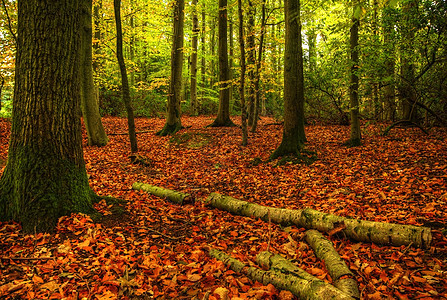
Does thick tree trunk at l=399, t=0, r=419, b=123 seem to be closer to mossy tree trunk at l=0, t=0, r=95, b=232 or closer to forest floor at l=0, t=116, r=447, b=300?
forest floor at l=0, t=116, r=447, b=300

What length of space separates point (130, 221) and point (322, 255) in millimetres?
3131

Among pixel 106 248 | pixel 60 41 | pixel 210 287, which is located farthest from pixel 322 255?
pixel 60 41

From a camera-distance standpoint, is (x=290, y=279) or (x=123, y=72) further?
(x=123, y=72)

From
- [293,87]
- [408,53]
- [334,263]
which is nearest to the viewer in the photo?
[334,263]

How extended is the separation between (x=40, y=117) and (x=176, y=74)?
978cm

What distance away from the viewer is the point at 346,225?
12.8 feet

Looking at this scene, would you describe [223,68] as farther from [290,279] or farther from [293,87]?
[290,279]

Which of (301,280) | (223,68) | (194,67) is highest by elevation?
(194,67)

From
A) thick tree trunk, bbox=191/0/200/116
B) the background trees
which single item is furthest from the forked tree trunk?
thick tree trunk, bbox=191/0/200/116

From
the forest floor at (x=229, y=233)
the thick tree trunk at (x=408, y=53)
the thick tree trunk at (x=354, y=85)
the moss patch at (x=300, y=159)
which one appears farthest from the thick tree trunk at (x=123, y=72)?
the thick tree trunk at (x=408, y=53)

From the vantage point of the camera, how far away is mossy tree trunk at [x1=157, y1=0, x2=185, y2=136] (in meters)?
12.8

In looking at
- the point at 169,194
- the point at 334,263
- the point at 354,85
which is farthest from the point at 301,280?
the point at 354,85

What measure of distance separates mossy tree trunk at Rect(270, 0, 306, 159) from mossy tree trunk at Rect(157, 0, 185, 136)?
19.5 feet

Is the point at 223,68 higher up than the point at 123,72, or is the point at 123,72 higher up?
the point at 223,68
